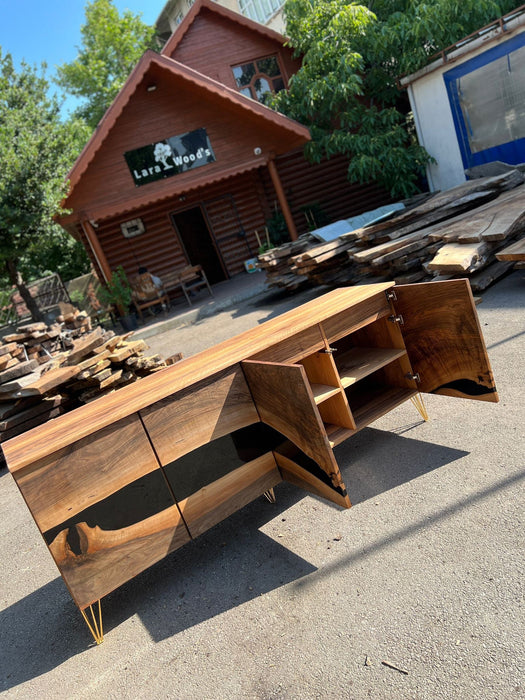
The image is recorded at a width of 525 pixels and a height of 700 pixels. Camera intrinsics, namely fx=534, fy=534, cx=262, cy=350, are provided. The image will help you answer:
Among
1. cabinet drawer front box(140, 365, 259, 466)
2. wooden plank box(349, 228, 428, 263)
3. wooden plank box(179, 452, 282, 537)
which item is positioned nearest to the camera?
cabinet drawer front box(140, 365, 259, 466)

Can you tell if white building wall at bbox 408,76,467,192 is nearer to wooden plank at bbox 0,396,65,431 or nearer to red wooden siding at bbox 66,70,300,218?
red wooden siding at bbox 66,70,300,218

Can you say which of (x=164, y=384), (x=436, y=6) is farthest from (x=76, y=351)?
(x=436, y=6)

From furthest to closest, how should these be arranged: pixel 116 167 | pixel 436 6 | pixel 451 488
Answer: pixel 116 167 < pixel 436 6 < pixel 451 488

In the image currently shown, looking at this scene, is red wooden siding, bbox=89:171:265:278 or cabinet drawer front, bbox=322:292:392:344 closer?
cabinet drawer front, bbox=322:292:392:344

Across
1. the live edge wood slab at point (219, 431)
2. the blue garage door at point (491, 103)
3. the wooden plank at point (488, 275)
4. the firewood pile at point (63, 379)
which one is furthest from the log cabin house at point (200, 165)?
Result: the live edge wood slab at point (219, 431)

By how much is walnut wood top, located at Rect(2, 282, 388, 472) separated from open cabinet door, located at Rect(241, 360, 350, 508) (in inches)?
10.7

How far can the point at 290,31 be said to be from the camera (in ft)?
48.0

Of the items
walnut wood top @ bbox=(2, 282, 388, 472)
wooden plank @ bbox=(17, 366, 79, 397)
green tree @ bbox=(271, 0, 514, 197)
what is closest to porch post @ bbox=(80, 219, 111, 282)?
green tree @ bbox=(271, 0, 514, 197)

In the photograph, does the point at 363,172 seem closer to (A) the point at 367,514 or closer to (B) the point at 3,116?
(B) the point at 3,116

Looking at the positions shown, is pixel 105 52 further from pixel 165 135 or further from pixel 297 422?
pixel 297 422

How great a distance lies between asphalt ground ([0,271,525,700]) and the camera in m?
2.25

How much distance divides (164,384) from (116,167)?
1202 centimetres

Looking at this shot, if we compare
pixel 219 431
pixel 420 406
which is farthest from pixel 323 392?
pixel 420 406

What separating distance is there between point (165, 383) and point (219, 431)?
0.46m
